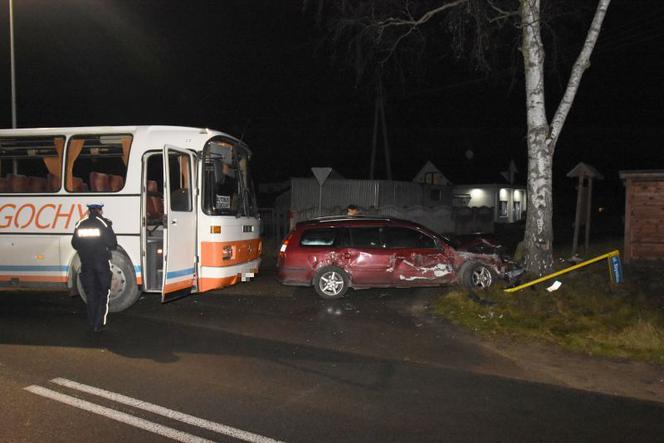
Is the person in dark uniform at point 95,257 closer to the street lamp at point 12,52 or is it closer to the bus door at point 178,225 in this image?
the bus door at point 178,225

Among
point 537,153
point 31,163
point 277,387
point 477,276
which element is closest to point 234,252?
point 31,163

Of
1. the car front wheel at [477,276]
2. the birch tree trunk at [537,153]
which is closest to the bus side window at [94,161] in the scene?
the car front wheel at [477,276]

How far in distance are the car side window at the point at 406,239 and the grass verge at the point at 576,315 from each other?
116 cm

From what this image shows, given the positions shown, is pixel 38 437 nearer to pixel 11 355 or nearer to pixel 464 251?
pixel 11 355

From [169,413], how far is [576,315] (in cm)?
652

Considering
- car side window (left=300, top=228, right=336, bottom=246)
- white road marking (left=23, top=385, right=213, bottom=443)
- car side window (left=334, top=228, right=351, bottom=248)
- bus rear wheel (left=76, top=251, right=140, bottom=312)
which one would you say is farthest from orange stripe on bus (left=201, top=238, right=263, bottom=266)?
white road marking (left=23, top=385, right=213, bottom=443)

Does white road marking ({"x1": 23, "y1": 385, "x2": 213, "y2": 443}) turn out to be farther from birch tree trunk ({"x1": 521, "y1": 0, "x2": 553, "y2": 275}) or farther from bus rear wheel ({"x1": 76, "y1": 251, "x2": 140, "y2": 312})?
birch tree trunk ({"x1": 521, "y1": 0, "x2": 553, "y2": 275})

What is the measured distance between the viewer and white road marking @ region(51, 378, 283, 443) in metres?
4.61

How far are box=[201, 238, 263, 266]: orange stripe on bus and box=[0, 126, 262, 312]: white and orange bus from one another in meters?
0.02

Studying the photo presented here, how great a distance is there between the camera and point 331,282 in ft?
36.1

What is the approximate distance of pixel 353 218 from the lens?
446 inches

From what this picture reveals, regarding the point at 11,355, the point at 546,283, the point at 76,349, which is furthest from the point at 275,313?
the point at 546,283

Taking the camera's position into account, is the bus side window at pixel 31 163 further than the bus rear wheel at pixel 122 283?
Yes

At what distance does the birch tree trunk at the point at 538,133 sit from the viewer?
10.9m
